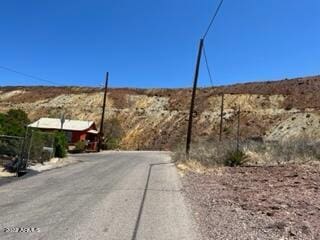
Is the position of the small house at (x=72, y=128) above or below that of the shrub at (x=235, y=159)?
above

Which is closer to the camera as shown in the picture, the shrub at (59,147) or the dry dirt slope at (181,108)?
the shrub at (59,147)

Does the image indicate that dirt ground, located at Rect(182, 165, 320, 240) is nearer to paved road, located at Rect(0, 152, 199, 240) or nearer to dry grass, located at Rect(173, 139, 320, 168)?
paved road, located at Rect(0, 152, 199, 240)

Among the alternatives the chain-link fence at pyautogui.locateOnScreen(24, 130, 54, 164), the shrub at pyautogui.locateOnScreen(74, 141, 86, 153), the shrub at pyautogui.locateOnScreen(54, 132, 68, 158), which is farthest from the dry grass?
the shrub at pyautogui.locateOnScreen(74, 141, 86, 153)

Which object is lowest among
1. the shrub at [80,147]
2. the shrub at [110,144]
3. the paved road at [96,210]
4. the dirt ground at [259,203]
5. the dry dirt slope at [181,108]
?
the paved road at [96,210]

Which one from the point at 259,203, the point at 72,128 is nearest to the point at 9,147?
the point at 259,203

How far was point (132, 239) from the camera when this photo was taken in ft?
25.8

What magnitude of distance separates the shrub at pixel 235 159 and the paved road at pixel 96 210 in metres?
6.56

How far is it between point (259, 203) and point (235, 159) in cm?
1127

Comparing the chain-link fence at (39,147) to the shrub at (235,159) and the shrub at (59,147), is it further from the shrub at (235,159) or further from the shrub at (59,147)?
the shrub at (235,159)

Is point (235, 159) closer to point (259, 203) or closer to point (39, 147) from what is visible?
point (39, 147)

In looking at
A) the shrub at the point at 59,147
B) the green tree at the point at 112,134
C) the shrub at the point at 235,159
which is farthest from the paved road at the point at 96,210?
the green tree at the point at 112,134

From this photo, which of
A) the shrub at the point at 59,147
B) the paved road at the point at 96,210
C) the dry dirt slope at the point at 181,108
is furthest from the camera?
the dry dirt slope at the point at 181,108

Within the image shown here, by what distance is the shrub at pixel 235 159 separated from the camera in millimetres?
22844

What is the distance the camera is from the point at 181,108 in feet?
284
